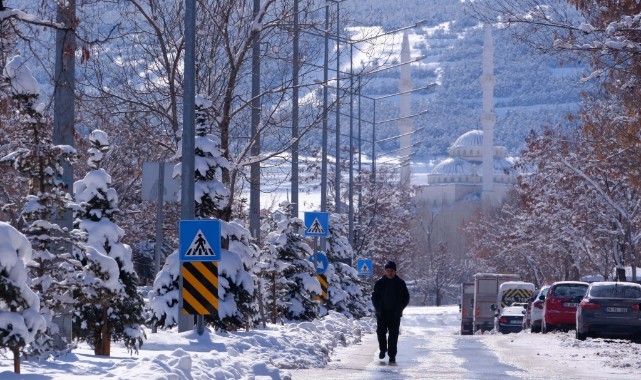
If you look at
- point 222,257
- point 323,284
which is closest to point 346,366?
point 222,257

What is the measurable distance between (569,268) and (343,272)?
25.9m

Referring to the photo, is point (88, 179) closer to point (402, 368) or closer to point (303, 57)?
point (402, 368)

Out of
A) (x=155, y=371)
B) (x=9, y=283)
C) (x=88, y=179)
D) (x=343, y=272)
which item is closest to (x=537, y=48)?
(x=88, y=179)

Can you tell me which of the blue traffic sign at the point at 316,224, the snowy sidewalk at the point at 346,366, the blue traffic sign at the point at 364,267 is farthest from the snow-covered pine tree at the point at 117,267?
the blue traffic sign at the point at 364,267

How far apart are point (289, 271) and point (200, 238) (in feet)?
48.9

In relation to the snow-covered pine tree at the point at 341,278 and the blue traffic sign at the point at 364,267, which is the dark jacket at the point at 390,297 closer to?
the snow-covered pine tree at the point at 341,278

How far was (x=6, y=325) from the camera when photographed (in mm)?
11438

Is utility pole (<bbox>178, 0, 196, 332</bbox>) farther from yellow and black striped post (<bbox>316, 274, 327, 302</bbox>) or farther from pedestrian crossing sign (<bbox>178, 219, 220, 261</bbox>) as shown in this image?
yellow and black striped post (<bbox>316, 274, 327, 302</bbox>)

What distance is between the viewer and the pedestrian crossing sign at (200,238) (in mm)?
19188

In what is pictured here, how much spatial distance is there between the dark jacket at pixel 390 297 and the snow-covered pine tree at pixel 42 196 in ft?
24.2

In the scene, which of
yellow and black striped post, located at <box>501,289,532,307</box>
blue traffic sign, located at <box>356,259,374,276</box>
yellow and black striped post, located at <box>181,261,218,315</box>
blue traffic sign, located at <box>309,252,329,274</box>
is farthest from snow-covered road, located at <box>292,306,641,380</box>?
yellow and black striped post, located at <box>501,289,532,307</box>

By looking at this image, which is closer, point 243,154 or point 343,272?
point 243,154

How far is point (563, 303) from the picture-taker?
125ft

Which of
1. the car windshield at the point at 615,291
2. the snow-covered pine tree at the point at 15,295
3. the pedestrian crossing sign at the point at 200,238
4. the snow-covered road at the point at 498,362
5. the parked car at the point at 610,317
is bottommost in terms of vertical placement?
the snow-covered road at the point at 498,362
